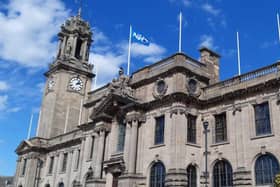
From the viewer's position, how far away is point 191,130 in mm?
30734

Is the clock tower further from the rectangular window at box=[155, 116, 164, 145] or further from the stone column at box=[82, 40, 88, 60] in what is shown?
the rectangular window at box=[155, 116, 164, 145]

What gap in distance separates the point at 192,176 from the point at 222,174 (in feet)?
8.19

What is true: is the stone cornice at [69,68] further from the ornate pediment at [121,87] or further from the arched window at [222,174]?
the arched window at [222,174]

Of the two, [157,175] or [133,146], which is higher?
[133,146]

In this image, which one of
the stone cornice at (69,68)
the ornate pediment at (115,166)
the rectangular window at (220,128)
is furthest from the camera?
the stone cornice at (69,68)

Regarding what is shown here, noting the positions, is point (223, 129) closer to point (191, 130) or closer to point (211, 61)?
point (191, 130)

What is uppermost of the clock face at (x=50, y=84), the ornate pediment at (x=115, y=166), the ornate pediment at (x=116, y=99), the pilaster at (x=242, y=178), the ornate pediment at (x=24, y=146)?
the clock face at (x=50, y=84)

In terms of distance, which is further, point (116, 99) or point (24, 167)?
point (24, 167)

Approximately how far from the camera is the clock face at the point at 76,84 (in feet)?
183

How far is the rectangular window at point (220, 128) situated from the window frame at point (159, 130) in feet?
15.2

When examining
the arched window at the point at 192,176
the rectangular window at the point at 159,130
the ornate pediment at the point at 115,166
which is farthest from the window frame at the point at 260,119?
the ornate pediment at the point at 115,166

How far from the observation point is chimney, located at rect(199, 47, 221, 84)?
117ft

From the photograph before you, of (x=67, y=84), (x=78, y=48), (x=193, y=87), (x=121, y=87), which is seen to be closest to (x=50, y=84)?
(x=67, y=84)

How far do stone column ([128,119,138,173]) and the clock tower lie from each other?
23.4 metres
